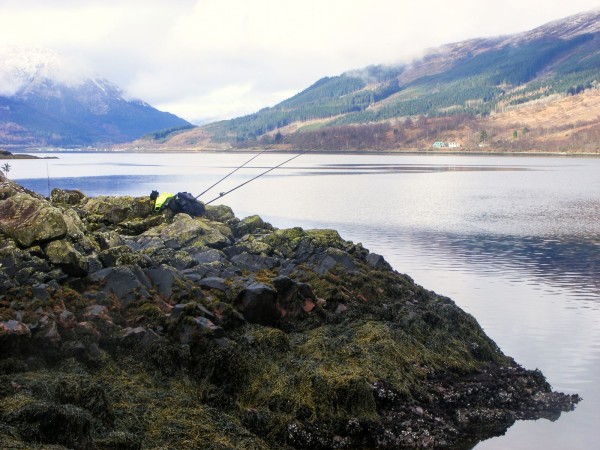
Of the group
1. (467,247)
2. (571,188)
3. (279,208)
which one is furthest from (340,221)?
(571,188)

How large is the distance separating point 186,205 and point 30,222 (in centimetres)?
790

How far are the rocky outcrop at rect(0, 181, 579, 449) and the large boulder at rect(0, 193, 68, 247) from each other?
1.1 inches

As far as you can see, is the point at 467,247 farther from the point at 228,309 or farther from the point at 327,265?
the point at 228,309

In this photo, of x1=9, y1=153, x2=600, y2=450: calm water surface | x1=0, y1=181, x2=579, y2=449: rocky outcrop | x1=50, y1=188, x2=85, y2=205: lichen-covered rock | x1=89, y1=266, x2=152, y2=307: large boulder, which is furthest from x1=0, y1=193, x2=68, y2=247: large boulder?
x1=50, y1=188, x2=85, y2=205: lichen-covered rock

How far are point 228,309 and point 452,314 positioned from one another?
4.98 meters

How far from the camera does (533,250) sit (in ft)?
104

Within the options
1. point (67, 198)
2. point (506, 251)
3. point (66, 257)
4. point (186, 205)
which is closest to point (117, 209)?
point (186, 205)

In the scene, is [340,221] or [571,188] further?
[571,188]

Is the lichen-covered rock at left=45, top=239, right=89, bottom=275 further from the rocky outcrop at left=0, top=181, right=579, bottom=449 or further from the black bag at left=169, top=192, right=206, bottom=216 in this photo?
the black bag at left=169, top=192, right=206, bottom=216

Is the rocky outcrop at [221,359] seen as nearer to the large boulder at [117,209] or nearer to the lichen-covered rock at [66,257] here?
the lichen-covered rock at [66,257]

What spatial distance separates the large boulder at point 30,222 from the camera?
42.6 ft

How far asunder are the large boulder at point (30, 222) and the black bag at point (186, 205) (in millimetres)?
7132

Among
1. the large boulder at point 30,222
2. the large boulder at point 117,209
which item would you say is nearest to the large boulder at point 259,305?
the large boulder at point 30,222

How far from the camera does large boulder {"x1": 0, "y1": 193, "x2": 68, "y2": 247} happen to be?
511 inches
